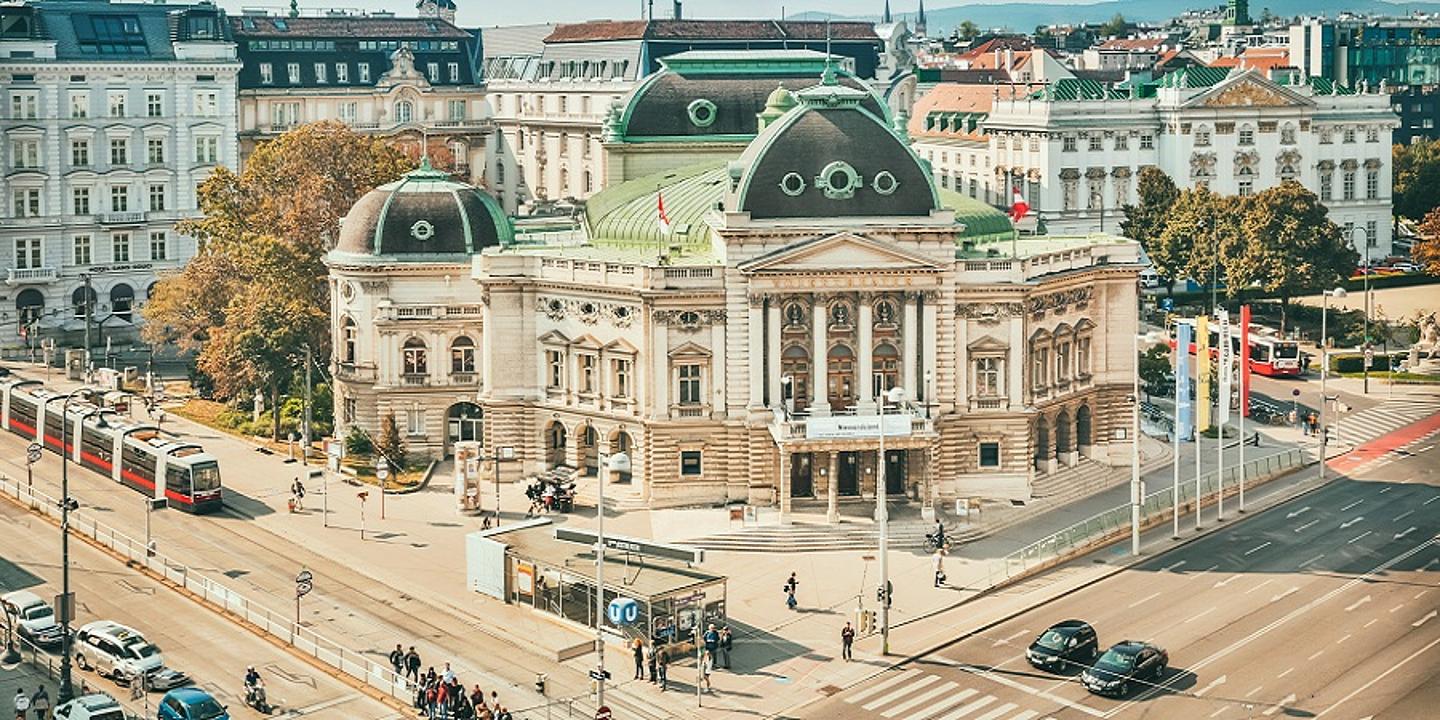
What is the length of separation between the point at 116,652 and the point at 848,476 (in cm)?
4350

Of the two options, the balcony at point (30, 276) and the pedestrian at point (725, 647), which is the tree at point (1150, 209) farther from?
the pedestrian at point (725, 647)

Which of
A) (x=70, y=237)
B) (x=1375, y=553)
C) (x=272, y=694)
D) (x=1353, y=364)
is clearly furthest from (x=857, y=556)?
(x=70, y=237)

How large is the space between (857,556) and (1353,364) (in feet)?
220

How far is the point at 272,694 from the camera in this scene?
84500 millimetres

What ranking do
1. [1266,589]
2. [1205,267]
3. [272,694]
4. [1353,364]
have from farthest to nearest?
[1205,267] < [1353,364] < [1266,589] < [272,694]

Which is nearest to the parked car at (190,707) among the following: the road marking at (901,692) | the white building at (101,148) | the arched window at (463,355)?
the road marking at (901,692)

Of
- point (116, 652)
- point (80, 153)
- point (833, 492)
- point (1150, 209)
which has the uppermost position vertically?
point (80, 153)

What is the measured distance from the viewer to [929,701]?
84188 mm

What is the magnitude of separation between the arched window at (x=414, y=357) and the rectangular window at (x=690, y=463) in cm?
2157

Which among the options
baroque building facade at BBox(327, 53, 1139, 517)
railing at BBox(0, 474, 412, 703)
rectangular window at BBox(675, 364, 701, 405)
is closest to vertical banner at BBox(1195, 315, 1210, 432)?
baroque building facade at BBox(327, 53, 1139, 517)

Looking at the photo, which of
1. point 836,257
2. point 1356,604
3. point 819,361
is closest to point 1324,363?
point 819,361

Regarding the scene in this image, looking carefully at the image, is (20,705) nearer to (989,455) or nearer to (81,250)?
(989,455)

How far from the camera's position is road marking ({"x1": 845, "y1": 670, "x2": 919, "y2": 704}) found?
278 ft

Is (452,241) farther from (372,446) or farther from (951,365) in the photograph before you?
(951,365)
